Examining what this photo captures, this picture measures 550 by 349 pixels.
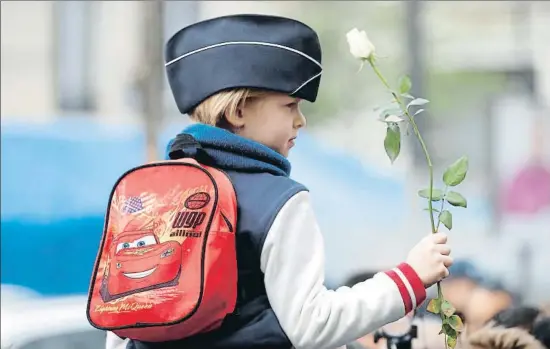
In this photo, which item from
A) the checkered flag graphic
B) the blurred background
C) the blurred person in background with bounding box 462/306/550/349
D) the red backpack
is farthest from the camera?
the blurred background

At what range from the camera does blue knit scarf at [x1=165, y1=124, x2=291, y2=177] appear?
4.91 feet

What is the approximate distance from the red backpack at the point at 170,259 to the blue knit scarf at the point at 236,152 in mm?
33

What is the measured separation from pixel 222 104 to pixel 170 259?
11.2 inches

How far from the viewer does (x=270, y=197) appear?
143 centimetres

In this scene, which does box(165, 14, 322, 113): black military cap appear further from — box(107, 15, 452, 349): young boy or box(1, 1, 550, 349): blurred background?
box(1, 1, 550, 349): blurred background

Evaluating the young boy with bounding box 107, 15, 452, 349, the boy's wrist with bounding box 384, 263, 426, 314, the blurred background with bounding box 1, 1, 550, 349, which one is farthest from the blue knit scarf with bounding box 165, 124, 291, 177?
the blurred background with bounding box 1, 1, 550, 349

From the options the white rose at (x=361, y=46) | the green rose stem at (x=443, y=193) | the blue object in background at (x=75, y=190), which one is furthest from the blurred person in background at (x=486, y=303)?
the white rose at (x=361, y=46)

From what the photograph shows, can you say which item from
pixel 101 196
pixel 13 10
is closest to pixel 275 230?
pixel 101 196

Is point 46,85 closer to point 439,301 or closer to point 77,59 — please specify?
point 77,59

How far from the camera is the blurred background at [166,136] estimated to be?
11.0 feet

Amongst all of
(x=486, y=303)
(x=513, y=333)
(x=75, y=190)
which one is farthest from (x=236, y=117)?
(x=75, y=190)

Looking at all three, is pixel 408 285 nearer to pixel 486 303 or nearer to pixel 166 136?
pixel 486 303

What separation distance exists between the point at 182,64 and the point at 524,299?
215cm

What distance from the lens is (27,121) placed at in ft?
11.3
